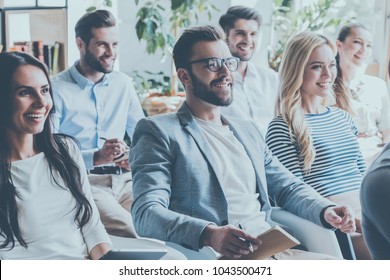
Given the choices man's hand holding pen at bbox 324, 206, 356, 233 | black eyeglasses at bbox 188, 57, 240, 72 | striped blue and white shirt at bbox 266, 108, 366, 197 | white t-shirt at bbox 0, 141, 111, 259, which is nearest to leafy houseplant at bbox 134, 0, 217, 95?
black eyeglasses at bbox 188, 57, 240, 72

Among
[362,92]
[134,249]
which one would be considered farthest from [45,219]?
[362,92]

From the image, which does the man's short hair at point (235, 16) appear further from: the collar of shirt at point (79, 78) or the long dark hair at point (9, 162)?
the long dark hair at point (9, 162)

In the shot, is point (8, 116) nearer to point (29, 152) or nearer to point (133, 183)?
point (29, 152)

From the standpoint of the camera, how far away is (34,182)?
2.20 meters

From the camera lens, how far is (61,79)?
228cm

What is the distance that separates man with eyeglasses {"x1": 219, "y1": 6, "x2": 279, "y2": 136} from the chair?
0.33m

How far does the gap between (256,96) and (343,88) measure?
0.34 metres

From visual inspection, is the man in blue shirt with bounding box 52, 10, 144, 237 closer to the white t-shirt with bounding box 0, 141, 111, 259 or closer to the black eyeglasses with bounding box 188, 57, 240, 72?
the white t-shirt with bounding box 0, 141, 111, 259

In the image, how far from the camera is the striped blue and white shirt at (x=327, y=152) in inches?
92.3

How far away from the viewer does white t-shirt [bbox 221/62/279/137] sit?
7.63 ft

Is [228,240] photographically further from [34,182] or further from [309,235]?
[34,182]

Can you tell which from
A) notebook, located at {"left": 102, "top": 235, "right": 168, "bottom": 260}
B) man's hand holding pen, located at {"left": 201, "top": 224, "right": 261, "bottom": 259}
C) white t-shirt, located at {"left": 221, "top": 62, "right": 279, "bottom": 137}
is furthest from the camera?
white t-shirt, located at {"left": 221, "top": 62, "right": 279, "bottom": 137}

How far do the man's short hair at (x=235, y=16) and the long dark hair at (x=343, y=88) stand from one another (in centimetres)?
33
